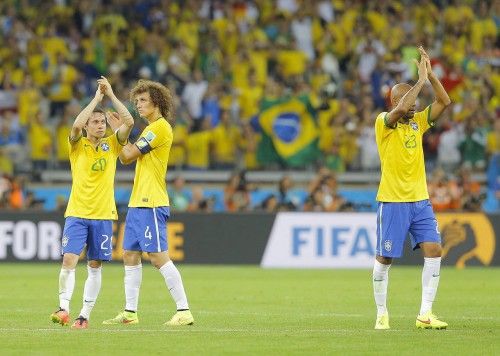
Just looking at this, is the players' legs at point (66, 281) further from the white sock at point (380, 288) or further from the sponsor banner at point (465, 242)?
the sponsor banner at point (465, 242)

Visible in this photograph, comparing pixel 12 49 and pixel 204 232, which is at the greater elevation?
pixel 12 49

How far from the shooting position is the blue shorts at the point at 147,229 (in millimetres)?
12961

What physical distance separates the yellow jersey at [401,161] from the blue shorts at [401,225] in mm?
80

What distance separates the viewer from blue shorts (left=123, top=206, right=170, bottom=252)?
1296 centimetres

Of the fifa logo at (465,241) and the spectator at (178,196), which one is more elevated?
the spectator at (178,196)

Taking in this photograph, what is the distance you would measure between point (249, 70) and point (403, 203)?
15734 millimetres

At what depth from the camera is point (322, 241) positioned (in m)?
24.8

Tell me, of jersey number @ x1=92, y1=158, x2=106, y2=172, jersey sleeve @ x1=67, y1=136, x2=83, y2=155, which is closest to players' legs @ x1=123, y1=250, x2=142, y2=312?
jersey number @ x1=92, y1=158, x2=106, y2=172

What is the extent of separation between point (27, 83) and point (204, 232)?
5.46 metres

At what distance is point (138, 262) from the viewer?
13.3 m

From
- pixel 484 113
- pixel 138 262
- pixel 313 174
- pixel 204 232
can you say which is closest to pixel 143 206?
pixel 138 262

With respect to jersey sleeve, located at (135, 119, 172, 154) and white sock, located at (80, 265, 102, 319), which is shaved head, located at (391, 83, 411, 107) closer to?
jersey sleeve, located at (135, 119, 172, 154)

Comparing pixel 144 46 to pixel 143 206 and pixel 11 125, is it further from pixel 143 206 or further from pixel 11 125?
pixel 143 206

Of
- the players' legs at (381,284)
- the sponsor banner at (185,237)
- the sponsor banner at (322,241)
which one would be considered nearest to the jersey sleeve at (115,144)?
the players' legs at (381,284)
